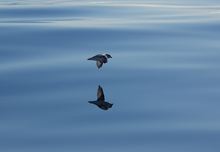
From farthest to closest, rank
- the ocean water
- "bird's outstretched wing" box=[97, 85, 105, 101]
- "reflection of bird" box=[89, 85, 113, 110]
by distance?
"bird's outstretched wing" box=[97, 85, 105, 101]
"reflection of bird" box=[89, 85, 113, 110]
the ocean water

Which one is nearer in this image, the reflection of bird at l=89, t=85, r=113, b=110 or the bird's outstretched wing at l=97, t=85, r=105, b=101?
the reflection of bird at l=89, t=85, r=113, b=110

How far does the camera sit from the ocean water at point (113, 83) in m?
10.4

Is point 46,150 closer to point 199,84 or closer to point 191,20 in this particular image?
point 199,84

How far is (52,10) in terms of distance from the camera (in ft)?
89.6

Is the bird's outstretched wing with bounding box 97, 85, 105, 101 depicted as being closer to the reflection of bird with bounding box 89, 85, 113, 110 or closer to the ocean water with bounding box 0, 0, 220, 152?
the reflection of bird with bounding box 89, 85, 113, 110

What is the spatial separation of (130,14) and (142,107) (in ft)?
43.6

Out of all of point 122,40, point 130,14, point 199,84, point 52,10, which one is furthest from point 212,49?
point 52,10

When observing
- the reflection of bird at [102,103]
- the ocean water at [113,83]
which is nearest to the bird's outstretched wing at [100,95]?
the reflection of bird at [102,103]

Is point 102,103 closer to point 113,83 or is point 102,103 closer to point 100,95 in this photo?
point 100,95

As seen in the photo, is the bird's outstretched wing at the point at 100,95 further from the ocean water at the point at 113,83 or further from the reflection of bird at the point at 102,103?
the ocean water at the point at 113,83

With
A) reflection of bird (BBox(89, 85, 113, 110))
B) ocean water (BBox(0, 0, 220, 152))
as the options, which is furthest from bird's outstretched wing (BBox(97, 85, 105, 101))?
ocean water (BBox(0, 0, 220, 152))

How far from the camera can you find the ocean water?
10.4 metres

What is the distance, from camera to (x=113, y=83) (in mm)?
13781

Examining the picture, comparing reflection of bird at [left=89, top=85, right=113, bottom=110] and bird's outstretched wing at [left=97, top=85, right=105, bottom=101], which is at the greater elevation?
bird's outstretched wing at [left=97, top=85, right=105, bottom=101]
